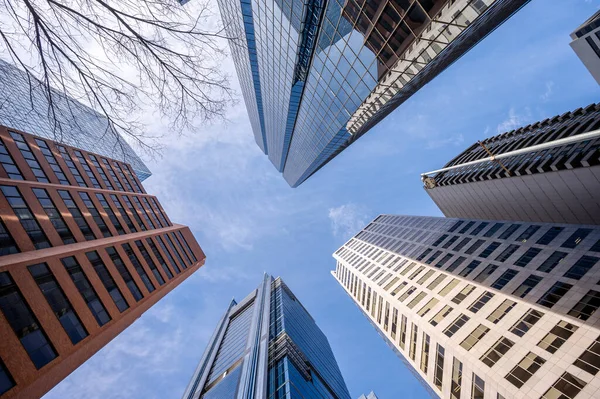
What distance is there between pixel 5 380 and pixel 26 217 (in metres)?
13.8

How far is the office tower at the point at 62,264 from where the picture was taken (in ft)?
61.0

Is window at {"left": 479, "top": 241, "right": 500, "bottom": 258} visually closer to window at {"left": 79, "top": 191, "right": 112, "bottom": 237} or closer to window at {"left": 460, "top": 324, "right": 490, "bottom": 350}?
window at {"left": 460, "top": 324, "right": 490, "bottom": 350}

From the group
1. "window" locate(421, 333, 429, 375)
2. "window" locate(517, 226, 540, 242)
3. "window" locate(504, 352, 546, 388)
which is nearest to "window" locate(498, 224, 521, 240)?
"window" locate(517, 226, 540, 242)

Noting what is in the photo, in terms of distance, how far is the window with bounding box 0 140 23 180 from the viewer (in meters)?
27.8

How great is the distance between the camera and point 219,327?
108062 mm

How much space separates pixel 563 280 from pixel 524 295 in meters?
4.60

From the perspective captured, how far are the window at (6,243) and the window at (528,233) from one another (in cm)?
6448

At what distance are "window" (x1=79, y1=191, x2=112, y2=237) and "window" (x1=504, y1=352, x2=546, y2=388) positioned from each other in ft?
157

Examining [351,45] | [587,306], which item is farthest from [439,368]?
[351,45]

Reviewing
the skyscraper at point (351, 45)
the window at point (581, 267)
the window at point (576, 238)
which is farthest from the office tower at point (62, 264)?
the window at point (576, 238)

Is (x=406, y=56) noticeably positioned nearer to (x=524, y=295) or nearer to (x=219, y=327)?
(x=524, y=295)

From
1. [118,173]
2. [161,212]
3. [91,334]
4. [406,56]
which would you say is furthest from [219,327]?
[406,56]

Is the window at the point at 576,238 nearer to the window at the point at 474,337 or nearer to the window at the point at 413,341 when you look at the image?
the window at the point at 474,337

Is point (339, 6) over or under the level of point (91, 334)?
over
